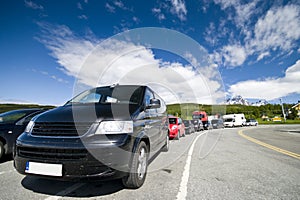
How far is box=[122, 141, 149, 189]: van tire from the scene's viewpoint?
2678mm

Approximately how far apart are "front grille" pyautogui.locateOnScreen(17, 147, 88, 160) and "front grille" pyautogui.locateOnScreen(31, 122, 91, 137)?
0.74 ft

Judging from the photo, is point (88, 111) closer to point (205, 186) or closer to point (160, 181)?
point (160, 181)

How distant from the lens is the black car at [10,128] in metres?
4.58

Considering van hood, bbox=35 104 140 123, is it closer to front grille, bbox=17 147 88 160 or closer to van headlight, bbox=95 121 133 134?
van headlight, bbox=95 121 133 134

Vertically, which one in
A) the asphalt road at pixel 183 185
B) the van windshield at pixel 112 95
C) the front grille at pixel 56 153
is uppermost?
the van windshield at pixel 112 95

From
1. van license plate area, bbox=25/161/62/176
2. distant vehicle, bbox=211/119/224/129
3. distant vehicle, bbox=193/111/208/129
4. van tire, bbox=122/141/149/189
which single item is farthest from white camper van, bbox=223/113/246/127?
van license plate area, bbox=25/161/62/176

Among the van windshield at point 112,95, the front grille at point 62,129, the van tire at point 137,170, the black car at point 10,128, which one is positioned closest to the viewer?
the front grille at point 62,129

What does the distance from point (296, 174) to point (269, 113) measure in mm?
103531

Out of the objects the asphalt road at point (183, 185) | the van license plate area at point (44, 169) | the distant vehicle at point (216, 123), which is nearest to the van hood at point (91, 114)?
the van license plate area at point (44, 169)

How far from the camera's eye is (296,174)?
3.70m

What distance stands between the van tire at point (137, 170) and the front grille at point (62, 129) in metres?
0.89

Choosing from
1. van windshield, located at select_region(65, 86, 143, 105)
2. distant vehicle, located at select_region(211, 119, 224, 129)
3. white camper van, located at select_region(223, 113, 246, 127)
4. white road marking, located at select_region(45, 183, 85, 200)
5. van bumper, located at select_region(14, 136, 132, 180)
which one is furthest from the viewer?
white camper van, located at select_region(223, 113, 246, 127)

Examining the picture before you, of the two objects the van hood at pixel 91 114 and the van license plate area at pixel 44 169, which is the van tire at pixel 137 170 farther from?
the van license plate area at pixel 44 169

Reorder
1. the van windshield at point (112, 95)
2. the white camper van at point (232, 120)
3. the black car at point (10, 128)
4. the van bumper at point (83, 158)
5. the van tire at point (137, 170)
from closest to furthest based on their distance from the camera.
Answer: the van bumper at point (83, 158) < the van tire at point (137, 170) < the van windshield at point (112, 95) < the black car at point (10, 128) < the white camper van at point (232, 120)
